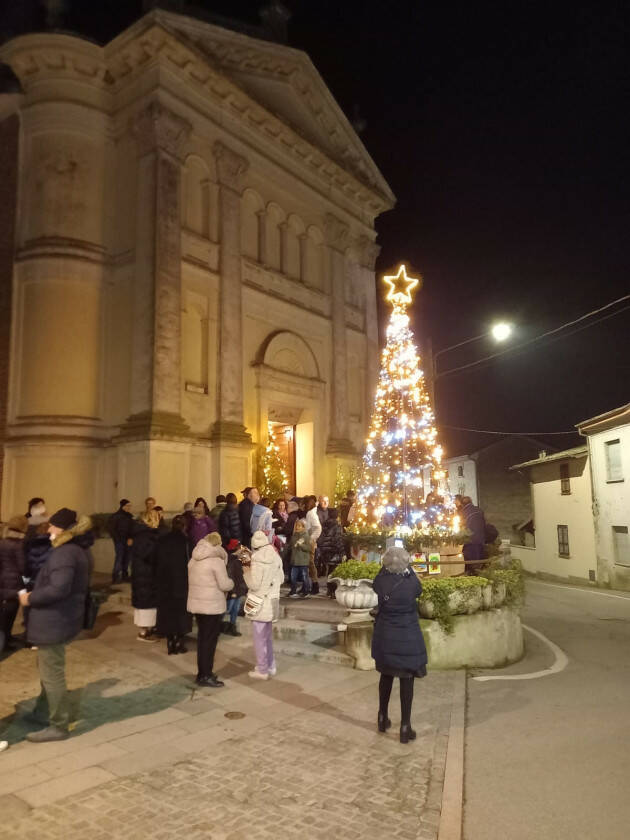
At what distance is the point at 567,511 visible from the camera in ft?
89.3

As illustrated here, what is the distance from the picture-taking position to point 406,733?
5738mm

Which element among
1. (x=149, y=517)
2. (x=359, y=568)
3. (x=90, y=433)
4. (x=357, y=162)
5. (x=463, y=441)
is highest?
(x=357, y=162)

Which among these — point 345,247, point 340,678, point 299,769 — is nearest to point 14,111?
point 345,247

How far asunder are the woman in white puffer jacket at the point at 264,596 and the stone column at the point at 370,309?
16545mm

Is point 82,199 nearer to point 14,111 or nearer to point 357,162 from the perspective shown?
point 14,111

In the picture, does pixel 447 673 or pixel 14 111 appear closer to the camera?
pixel 447 673

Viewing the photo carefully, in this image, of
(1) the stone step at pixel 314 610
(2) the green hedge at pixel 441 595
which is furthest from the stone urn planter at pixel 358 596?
(1) the stone step at pixel 314 610

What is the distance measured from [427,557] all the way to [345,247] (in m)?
15.5

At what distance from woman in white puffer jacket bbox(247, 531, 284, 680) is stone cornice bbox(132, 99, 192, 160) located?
13.0 meters

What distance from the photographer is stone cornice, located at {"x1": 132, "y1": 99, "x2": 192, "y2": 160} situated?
16578 mm

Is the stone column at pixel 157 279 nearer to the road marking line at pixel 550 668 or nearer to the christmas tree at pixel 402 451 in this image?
the christmas tree at pixel 402 451

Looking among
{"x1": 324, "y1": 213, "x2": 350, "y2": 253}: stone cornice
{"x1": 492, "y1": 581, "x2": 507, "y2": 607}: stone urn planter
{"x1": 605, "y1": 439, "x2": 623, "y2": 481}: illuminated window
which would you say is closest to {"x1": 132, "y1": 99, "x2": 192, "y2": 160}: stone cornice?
{"x1": 324, "y1": 213, "x2": 350, "y2": 253}: stone cornice

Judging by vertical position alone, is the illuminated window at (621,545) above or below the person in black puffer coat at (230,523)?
below

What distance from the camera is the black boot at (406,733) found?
573cm
